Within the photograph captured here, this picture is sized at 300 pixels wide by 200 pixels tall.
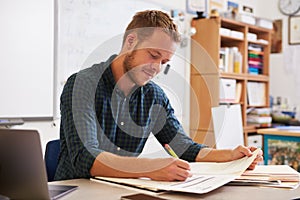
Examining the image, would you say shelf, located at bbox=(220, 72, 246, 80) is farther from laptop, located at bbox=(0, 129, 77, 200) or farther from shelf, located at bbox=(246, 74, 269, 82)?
laptop, located at bbox=(0, 129, 77, 200)

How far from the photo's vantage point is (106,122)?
1620 millimetres

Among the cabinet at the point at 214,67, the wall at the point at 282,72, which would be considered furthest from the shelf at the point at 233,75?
the wall at the point at 282,72

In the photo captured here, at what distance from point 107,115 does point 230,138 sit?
176cm

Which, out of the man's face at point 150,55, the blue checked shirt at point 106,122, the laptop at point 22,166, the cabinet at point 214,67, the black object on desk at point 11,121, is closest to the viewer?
the laptop at point 22,166

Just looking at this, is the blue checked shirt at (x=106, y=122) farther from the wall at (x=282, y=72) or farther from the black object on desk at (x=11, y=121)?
the wall at (x=282, y=72)

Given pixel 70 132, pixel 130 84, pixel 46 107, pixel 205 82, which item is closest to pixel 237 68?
pixel 205 82

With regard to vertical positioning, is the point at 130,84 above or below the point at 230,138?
above

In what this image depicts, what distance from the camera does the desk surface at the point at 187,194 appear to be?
1113mm

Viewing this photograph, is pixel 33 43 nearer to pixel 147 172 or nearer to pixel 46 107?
pixel 46 107

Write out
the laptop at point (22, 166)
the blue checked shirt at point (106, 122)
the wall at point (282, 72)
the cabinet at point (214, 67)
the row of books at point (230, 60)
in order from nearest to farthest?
the laptop at point (22, 166) → the blue checked shirt at point (106, 122) → the cabinet at point (214, 67) → the row of books at point (230, 60) → the wall at point (282, 72)

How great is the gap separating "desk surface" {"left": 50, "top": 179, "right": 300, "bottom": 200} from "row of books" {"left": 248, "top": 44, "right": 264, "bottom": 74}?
3.23m

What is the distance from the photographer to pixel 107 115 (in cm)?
162

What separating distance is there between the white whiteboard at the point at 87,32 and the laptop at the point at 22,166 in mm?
1743

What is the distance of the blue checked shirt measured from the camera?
1.36m
